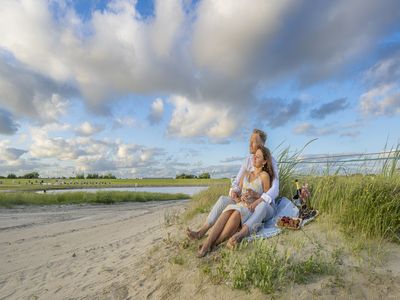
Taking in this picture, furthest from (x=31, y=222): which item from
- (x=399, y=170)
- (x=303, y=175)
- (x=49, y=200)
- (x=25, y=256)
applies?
(x=399, y=170)

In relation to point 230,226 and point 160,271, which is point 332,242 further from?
point 160,271

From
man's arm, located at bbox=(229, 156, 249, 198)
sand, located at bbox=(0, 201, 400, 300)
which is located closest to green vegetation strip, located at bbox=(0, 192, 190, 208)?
sand, located at bbox=(0, 201, 400, 300)

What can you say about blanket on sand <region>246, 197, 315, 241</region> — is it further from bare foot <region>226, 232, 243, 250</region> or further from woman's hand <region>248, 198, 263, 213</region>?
woman's hand <region>248, 198, 263, 213</region>

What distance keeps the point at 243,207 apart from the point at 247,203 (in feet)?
1.28

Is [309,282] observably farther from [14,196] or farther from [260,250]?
[14,196]

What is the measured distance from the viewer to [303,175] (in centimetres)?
784

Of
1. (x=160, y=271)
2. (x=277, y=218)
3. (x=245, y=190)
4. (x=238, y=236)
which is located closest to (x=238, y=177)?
(x=245, y=190)

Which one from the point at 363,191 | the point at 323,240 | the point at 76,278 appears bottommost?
the point at 76,278

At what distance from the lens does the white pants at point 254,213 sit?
5273 mm

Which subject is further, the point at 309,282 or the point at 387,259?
the point at 387,259

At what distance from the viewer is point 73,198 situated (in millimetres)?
25688

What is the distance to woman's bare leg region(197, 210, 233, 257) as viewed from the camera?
5113 millimetres

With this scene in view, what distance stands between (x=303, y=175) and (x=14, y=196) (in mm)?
19675

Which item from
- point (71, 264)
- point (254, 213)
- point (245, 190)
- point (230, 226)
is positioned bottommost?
point (71, 264)
